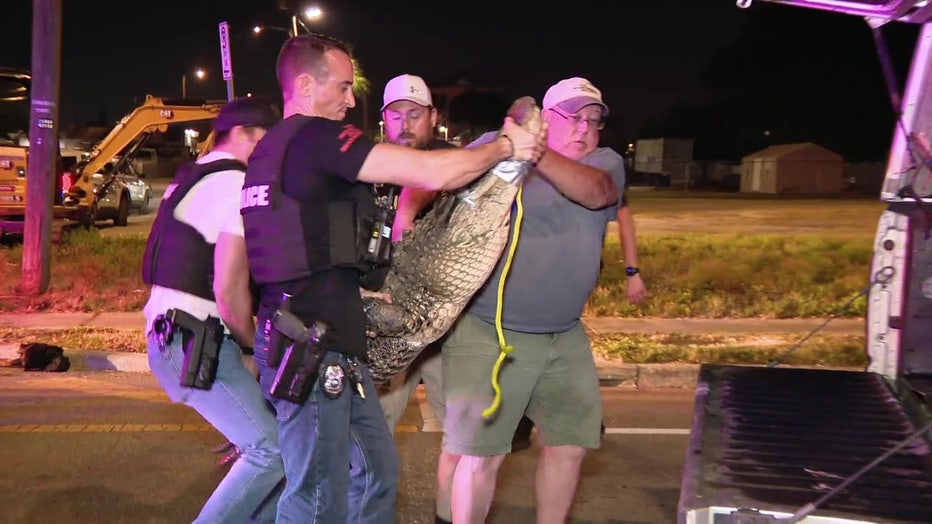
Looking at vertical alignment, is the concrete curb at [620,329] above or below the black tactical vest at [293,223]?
below

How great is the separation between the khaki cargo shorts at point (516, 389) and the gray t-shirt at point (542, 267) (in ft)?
0.22

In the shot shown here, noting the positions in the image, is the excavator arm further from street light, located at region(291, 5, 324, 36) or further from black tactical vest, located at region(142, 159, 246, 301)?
black tactical vest, located at region(142, 159, 246, 301)

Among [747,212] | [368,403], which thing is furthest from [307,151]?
[747,212]

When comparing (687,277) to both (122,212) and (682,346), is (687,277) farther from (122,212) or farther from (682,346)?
(122,212)

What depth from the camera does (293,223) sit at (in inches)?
105

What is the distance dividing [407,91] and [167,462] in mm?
2536

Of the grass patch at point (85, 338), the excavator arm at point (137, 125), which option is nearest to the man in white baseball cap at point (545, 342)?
the grass patch at point (85, 338)

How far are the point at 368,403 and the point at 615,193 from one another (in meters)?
1.32

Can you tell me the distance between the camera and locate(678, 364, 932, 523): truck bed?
258 cm

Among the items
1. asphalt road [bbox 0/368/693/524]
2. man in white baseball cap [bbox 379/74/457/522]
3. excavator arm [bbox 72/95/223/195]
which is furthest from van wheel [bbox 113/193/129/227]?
man in white baseball cap [bbox 379/74/457/522]

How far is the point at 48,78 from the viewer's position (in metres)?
9.94

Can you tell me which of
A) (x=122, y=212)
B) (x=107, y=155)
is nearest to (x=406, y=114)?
(x=107, y=155)

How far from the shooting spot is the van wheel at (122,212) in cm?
2199

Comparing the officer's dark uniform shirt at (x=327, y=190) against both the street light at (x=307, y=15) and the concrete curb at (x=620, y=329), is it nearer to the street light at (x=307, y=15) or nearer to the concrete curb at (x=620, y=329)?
the concrete curb at (x=620, y=329)
